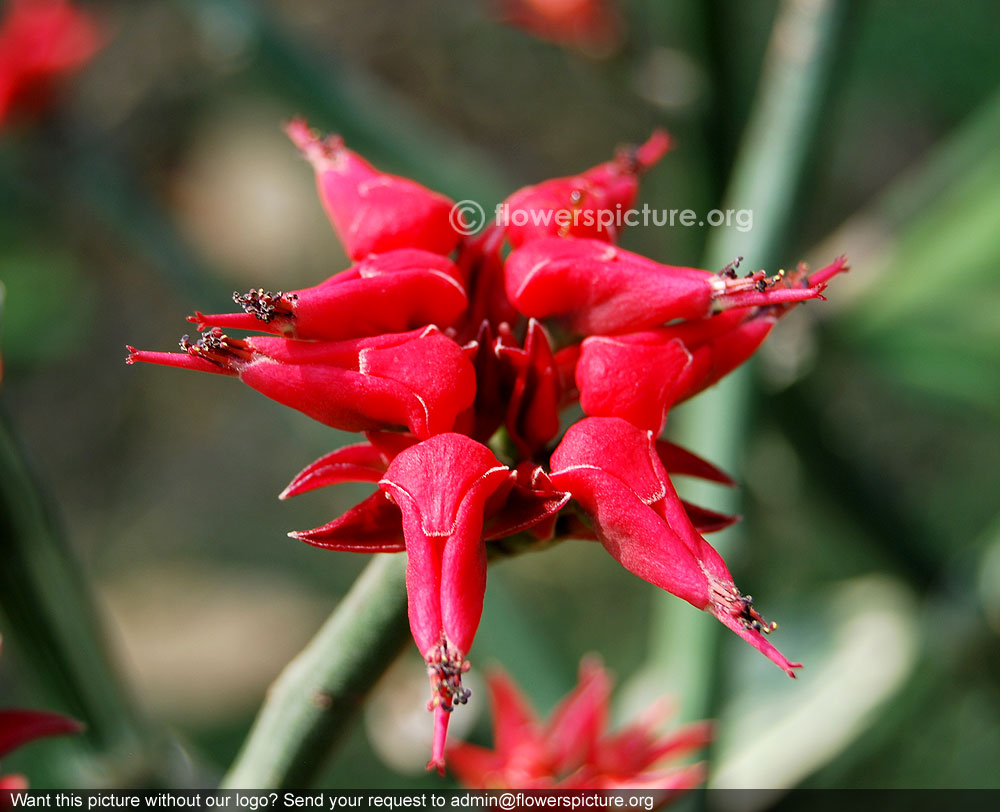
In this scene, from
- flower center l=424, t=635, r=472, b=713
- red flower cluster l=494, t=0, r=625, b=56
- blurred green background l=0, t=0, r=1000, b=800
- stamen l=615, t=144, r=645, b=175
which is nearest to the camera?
flower center l=424, t=635, r=472, b=713

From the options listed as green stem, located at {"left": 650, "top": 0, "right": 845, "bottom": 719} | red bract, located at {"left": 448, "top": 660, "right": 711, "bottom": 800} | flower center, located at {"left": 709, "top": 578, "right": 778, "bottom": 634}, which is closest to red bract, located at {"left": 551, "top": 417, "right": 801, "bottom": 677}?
flower center, located at {"left": 709, "top": 578, "right": 778, "bottom": 634}

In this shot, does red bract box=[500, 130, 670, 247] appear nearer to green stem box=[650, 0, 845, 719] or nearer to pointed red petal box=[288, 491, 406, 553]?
pointed red petal box=[288, 491, 406, 553]

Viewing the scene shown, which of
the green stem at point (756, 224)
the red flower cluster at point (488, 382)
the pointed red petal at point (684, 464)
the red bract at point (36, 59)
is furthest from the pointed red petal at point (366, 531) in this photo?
the red bract at point (36, 59)

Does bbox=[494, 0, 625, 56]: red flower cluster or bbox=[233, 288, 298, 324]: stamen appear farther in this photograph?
bbox=[494, 0, 625, 56]: red flower cluster

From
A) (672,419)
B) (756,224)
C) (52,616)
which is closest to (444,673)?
(52,616)

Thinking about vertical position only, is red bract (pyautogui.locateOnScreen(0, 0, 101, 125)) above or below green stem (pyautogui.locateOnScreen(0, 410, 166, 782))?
above

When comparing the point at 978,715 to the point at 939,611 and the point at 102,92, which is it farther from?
the point at 102,92

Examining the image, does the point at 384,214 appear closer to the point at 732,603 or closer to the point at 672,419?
the point at 732,603

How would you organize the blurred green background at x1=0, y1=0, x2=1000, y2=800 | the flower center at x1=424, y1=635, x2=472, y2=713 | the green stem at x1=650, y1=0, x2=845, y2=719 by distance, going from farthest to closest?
the blurred green background at x1=0, y1=0, x2=1000, y2=800, the green stem at x1=650, y1=0, x2=845, y2=719, the flower center at x1=424, y1=635, x2=472, y2=713
